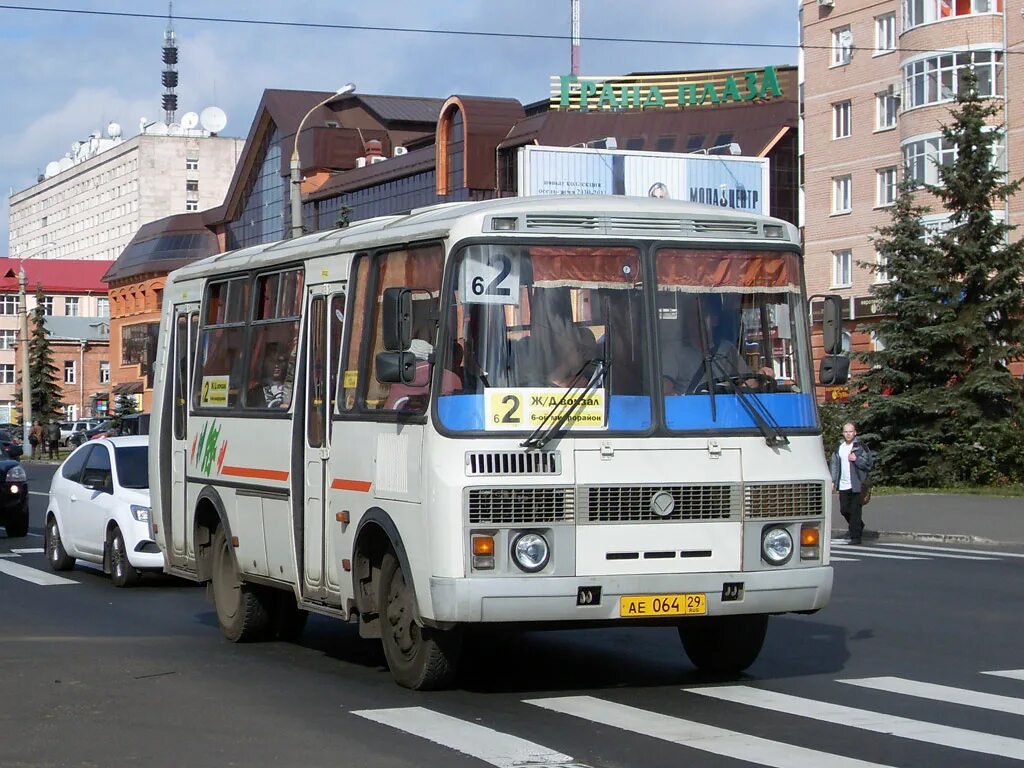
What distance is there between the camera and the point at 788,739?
28.3 ft

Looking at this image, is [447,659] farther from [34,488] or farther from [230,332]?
[34,488]

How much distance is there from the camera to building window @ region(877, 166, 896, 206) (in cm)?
5975

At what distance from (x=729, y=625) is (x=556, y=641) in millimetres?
2365

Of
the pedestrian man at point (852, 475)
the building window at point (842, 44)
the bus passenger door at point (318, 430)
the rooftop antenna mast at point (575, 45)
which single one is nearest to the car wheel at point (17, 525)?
the pedestrian man at point (852, 475)

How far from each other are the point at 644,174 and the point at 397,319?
52.5m

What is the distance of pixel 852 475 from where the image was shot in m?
24.9

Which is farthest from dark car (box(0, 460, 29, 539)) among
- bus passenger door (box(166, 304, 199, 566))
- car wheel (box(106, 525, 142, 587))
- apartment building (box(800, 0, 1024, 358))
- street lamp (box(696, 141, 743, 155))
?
street lamp (box(696, 141, 743, 155))

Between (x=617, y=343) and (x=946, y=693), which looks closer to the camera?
(x=617, y=343)

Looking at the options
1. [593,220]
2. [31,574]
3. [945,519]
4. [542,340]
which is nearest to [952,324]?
[945,519]

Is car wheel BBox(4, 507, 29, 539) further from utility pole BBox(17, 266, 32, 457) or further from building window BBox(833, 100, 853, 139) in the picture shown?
utility pole BBox(17, 266, 32, 457)

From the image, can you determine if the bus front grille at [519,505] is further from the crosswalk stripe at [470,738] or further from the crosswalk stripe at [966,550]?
the crosswalk stripe at [966,550]

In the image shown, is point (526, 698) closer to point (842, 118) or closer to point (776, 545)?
point (776, 545)

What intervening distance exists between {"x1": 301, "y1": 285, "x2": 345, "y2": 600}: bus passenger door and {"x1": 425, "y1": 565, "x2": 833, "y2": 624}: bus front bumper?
1.88 meters

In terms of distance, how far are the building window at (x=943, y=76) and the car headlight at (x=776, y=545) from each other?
45621mm
